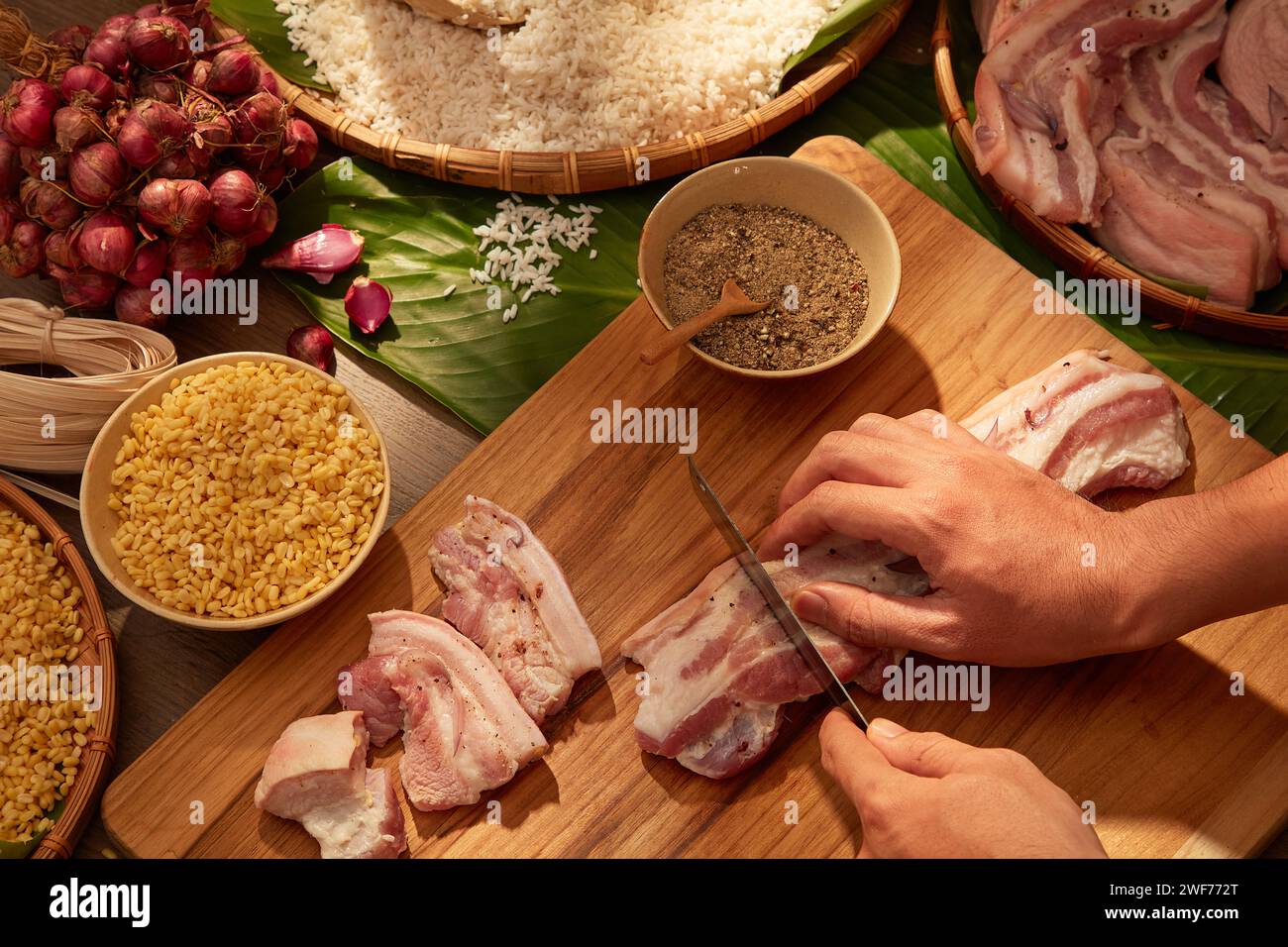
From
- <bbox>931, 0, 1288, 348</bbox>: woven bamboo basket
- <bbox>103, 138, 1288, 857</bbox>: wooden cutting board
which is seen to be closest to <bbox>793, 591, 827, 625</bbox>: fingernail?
<bbox>103, 138, 1288, 857</bbox>: wooden cutting board

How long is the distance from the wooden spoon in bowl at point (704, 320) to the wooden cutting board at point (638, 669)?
17cm

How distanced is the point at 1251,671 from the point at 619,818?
1371 mm

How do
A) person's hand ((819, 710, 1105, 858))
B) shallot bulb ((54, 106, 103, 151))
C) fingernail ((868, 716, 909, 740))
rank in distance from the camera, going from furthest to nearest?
1. shallot bulb ((54, 106, 103, 151))
2. fingernail ((868, 716, 909, 740))
3. person's hand ((819, 710, 1105, 858))

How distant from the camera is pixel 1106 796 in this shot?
2104 millimetres

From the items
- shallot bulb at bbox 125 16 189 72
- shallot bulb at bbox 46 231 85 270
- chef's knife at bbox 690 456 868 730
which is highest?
shallot bulb at bbox 125 16 189 72

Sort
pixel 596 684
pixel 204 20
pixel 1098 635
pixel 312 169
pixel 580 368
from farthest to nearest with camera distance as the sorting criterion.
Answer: pixel 312 169 < pixel 204 20 < pixel 580 368 < pixel 596 684 < pixel 1098 635

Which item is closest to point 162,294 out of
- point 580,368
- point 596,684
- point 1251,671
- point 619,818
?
point 580,368

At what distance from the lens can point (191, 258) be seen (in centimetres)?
246

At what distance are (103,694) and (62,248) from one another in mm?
1022

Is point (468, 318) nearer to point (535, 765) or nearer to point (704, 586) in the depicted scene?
point (704, 586)

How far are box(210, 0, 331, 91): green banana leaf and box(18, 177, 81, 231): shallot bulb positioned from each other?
2.19 feet

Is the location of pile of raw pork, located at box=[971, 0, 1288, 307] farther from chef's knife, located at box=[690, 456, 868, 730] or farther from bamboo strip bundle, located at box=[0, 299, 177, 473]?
bamboo strip bundle, located at box=[0, 299, 177, 473]

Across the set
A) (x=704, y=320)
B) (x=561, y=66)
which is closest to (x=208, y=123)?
(x=561, y=66)

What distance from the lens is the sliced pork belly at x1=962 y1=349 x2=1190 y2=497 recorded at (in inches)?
87.9
